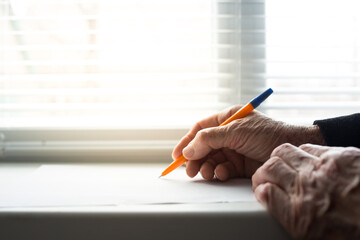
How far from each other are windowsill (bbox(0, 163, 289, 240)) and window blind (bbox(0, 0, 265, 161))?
48 centimetres

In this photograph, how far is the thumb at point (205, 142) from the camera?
76 centimetres

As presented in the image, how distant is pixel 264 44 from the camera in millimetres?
1007

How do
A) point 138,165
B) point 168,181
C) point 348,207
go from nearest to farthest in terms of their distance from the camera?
point 348,207
point 168,181
point 138,165

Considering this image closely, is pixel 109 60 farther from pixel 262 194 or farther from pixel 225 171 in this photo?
pixel 262 194

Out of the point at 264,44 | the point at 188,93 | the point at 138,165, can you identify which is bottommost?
the point at 138,165

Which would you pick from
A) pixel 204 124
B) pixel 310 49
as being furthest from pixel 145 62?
pixel 310 49

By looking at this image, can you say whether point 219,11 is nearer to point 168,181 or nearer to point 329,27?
point 329,27

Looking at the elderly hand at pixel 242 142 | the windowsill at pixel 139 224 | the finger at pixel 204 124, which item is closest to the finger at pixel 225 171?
the elderly hand at pixel 242 142

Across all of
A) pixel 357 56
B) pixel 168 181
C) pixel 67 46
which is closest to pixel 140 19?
pixel 67 46

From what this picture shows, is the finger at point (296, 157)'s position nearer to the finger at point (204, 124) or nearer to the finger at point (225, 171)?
the finger at point (225, 171)

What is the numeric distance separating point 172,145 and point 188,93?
0.15 metres

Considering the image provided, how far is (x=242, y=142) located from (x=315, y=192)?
0.89ft

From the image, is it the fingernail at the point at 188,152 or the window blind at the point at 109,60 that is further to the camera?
the window blind at the point at 109,60

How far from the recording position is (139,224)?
52cm
